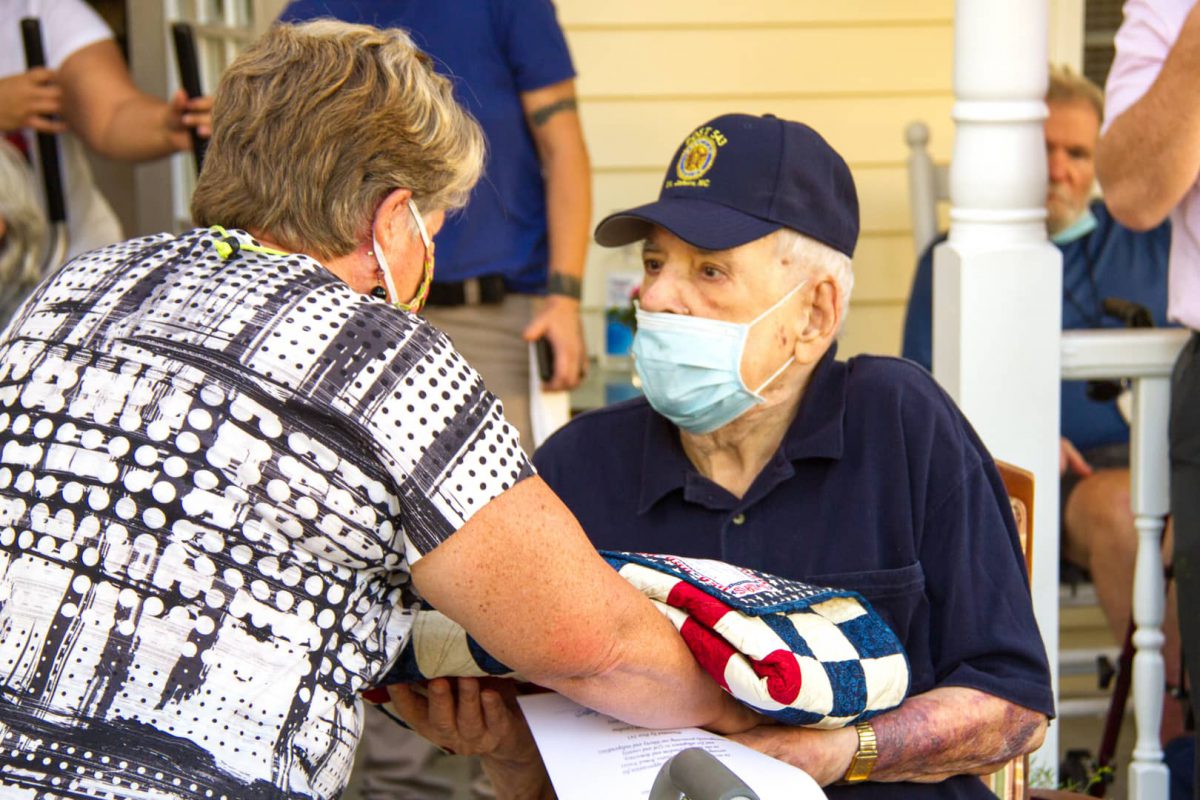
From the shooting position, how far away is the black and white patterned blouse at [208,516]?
59.6 inches

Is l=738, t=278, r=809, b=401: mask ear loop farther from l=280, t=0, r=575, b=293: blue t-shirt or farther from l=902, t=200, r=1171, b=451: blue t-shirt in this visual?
l=902, t=200, r=1171, b=451: blue t-shirt

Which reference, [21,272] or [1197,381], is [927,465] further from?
[21,272]

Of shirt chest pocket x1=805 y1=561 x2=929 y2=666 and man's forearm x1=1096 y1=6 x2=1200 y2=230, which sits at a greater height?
man's forearm x1=1096 y1=6 x2=1200 y2=230

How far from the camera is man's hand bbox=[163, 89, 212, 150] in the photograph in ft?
Answer: 12.0

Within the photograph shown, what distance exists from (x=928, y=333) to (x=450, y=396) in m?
2.97

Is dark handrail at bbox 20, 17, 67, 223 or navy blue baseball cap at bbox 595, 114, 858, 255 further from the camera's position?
dark handrail at bbox 20, 17, 67, 223

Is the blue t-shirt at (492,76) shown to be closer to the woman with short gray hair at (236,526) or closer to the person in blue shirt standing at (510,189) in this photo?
the person in blue shirt standing at (510,189)

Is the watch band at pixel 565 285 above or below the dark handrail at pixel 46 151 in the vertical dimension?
below

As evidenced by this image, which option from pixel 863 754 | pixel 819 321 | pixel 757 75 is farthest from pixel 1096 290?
pixel 863 754

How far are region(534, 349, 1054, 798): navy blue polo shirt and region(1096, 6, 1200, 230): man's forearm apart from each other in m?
0.67

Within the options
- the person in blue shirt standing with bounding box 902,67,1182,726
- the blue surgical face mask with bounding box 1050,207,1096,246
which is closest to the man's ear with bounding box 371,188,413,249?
the person in blue shirt standing with bounding box 902,67,1182,726

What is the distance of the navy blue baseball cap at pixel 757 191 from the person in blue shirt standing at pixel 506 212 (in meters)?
1.35

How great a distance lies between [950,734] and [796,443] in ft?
1.56

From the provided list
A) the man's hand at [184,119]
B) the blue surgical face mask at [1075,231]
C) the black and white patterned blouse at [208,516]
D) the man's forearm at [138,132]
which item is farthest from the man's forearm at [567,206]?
the black and white patterned blouse at [208,516]
